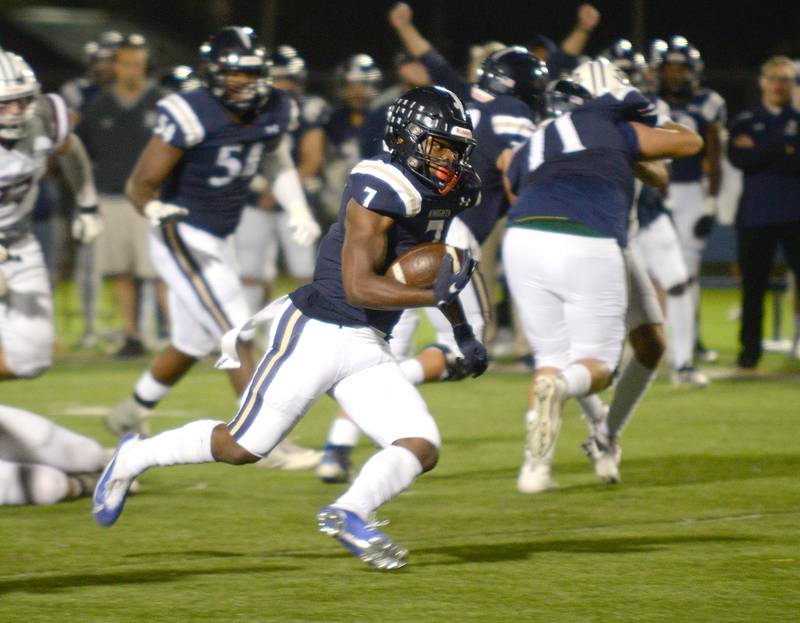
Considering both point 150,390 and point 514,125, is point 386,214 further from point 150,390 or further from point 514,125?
point 150,390

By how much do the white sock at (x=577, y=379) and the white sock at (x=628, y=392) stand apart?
21.5 inches

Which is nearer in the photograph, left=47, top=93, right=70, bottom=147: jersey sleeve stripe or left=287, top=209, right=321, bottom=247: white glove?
left=47, top=93, right=70, bottom=147: jersey sleeve stripe

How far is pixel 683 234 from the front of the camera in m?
10.1

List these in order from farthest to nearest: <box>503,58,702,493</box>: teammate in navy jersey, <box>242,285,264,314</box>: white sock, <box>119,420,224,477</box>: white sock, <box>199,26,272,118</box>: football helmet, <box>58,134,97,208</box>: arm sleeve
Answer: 1. <box>242,285,264,314</box>: white sock
2. <box>58,134,97,208</box>: arm sleeve
3. <box>199,26,272,118</box>: football helmet
4. <box>503,58,702,493</box>: teammate in navy jersey
5. <box>119,420,224,477</box>: white sock

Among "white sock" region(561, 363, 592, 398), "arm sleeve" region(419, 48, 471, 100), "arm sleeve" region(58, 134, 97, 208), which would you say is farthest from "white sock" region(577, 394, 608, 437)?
"arm sleeve" region(419, 48, 471, 100)

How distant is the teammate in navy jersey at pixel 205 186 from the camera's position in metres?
6.62

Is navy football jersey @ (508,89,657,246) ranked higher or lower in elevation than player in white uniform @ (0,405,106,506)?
higher

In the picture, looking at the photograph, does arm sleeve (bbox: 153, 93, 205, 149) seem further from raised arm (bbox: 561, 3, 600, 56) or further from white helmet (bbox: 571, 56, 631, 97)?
raised arm (bbox: 561, 3, 600, 56)

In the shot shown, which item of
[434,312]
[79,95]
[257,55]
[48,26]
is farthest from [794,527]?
[48,26]

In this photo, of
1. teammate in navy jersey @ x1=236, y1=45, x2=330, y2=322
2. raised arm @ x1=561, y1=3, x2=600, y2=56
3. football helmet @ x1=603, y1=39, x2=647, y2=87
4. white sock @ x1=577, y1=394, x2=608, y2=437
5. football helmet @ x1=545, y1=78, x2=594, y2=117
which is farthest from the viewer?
teammate in navy jersey @ x1=236, y1=45, x2=330, y2=322

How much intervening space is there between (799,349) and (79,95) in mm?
5533

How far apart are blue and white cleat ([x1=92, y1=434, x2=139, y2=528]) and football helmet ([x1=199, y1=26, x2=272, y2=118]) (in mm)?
2105

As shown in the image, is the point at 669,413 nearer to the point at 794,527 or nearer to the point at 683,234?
the point at 683,234

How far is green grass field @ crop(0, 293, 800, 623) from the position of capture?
13.9 ft
